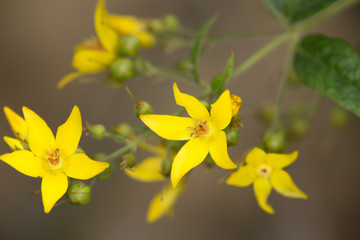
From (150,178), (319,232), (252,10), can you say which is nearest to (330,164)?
(319,232)

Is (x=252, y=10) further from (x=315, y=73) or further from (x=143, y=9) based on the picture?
(x=315, y=73)

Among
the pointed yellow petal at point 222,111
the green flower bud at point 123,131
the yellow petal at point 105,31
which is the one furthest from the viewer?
the yellow petal at point 105,31

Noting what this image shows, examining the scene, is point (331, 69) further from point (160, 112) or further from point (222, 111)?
point (160, 112)

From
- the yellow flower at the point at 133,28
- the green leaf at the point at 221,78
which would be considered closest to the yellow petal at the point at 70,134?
the green leaf at the point at 221,78

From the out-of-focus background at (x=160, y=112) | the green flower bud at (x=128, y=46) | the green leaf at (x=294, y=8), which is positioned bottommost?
the out-of-focus background at (x=160, y=112)

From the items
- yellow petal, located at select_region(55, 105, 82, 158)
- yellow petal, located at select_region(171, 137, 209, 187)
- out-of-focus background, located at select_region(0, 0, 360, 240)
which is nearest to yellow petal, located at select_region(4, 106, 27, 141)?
yellow petal, located at select_region(55, 105, 82, 158)

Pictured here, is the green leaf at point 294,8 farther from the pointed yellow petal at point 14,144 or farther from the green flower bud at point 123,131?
the pointed yellow petal at point 14,144

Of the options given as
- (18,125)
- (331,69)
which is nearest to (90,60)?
(18,125)
